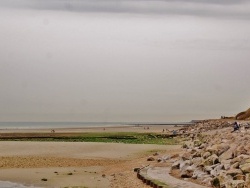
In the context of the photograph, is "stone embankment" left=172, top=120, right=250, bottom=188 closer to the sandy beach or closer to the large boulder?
the large boulder

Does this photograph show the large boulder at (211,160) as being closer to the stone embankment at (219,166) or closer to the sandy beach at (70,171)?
the stone embankment at (219,166)

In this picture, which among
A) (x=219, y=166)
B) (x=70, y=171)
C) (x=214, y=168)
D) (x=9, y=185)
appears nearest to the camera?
(x=219, y=166)

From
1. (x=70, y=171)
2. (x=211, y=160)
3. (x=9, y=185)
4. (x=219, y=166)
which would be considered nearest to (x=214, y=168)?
(x=219, y=166)

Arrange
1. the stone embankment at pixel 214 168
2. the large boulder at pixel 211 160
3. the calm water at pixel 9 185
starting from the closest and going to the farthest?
the stone embankment at pixel 214 168 → the large boulder at pixel 211 160 → the calm water at pixel 9 185

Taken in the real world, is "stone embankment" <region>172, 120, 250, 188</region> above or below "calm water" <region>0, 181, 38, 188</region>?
above

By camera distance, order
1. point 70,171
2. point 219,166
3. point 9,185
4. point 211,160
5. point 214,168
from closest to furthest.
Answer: point 219,166
point 214,168
point 211,160
point 9,185
point 70,171

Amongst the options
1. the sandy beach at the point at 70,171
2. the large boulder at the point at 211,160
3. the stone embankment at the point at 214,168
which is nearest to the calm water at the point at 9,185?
the sandy beach at the point at 70,171

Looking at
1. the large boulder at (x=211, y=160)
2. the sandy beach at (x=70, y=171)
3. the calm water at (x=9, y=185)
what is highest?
the large boulder at (x=211, y=160)

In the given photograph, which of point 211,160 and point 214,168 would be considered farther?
point 211,160

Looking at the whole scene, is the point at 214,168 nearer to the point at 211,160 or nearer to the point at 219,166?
the point at 219,166

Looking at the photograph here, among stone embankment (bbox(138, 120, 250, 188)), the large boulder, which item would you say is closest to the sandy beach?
stone embankment (bbox(138, 120, 250, 188))

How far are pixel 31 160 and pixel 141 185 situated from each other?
16.1 meters

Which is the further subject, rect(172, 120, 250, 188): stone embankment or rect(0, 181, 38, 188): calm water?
rect(0, 181, 38, 188): calm water

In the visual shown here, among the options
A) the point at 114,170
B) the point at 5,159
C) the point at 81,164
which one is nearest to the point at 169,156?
the point at 114,170
